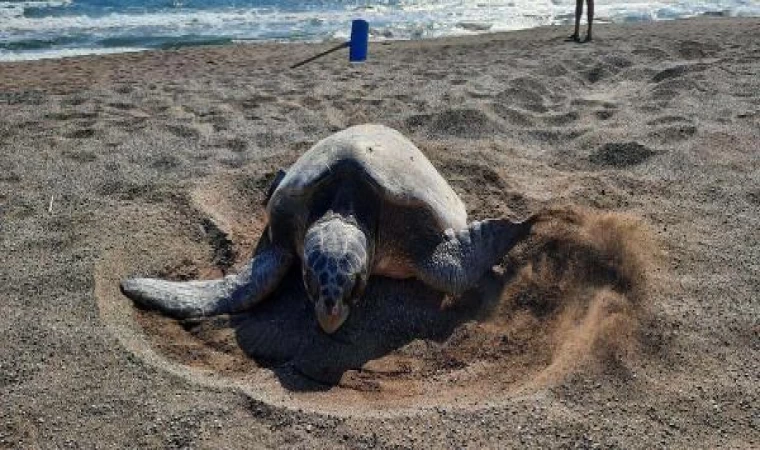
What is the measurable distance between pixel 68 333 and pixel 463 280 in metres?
1.75

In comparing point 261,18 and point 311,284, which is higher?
point 261,18

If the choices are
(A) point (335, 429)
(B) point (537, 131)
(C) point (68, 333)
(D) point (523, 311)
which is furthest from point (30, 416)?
(B) point (537, 131)

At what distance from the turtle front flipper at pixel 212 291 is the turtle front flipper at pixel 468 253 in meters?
0.73

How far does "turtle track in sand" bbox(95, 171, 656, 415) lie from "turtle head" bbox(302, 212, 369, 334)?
→ 0.58 feet

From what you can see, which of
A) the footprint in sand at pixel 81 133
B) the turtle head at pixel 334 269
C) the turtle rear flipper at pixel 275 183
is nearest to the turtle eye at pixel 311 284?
the turtle head at pixel 334 269

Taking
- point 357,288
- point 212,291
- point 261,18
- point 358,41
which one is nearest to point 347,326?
point 357,288

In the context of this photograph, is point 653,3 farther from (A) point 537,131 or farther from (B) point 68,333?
(B) point 68,333

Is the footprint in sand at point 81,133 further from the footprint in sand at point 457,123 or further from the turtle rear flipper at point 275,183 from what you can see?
the footprint in sand at point 457,123

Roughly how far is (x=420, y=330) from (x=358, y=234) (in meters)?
0.52

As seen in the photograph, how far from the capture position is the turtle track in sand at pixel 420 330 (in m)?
2.47

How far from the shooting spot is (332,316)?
266 cm

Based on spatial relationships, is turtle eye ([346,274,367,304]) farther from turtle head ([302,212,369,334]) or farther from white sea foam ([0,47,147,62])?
white sea foam ([0,47,147,62])

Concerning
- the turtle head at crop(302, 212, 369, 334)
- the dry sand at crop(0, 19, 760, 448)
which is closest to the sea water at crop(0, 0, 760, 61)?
the dry sand at crop(0, 19, 760, 448)

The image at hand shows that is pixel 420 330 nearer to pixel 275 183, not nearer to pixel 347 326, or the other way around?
pixel 347 326
